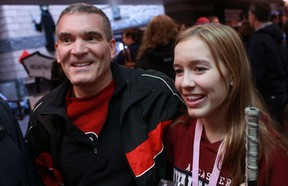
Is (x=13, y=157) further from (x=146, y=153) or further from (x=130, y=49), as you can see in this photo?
(x=130, y=49)

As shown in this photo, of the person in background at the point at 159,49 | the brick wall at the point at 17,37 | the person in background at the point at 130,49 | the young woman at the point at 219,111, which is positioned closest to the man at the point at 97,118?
the young woman at the point at 219,111

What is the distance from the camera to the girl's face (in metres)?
1.30

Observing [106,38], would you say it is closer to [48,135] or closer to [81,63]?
[81,63]

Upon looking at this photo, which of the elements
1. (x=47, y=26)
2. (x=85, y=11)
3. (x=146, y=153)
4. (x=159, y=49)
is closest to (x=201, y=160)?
(x=146, y=153)

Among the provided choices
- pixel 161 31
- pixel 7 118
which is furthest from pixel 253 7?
pixel 7 118

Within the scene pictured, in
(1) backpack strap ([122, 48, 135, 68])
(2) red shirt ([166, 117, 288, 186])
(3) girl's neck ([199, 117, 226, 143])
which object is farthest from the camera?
(1) backpack strap ([122, 48, 135, 68])

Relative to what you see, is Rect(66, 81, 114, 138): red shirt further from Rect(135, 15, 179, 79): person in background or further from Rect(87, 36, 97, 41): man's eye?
Rect(135, 15, 179, 79): person in background

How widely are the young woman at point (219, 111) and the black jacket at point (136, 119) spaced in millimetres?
155

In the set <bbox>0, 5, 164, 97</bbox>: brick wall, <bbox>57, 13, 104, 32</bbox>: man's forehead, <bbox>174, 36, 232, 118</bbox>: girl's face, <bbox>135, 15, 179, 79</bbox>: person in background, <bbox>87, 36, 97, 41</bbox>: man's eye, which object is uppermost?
<bbox>57, 13, 104, 32</bbox>: man's forehead

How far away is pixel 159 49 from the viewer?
3846 mm

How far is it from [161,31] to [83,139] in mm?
2478

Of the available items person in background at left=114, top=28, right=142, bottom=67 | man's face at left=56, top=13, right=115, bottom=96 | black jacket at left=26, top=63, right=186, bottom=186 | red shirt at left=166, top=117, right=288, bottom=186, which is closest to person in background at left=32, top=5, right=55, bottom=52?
person in background at left=114, top=28, right=142, bottom=67

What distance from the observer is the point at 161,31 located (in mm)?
3818

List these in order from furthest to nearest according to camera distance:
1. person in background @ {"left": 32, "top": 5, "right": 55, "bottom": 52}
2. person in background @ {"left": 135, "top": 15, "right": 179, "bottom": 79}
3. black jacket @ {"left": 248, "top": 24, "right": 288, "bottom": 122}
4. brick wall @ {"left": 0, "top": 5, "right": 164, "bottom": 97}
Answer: person in background @ {"left": 32, "top": 5, "right": 55, "bottom": 52}
brick wall @ {"left": 0, "top": 5, "right": 164, "bottom": 97}
person in background @ {"left": 135, "top": 15, "right": 179, "bottom": 79}
black jacket @ {"left": 248, "top": 24, "right": 288, "bottom": 122}
